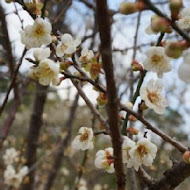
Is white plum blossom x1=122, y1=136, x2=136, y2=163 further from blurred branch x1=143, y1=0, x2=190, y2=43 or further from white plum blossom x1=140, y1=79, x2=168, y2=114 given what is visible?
blurred branch x1=143, y1=0, x2=190, y2=43

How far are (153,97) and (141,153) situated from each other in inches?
5.5

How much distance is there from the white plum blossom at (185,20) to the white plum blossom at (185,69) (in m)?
0.23

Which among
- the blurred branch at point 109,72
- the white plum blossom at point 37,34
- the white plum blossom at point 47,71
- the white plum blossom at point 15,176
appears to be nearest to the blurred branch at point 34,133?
the white plum blossom at point 15,176

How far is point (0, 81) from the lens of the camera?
3869mm

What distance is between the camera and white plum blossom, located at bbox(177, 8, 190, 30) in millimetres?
935

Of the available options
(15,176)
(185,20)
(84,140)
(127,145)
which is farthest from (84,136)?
(15,176)

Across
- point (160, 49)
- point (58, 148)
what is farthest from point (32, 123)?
point (160, 49)

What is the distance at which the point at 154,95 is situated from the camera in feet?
3.15

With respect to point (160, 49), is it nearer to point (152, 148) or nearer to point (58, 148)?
point (152, 148)

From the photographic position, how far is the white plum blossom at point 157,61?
95 centimetres

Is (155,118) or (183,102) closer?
(183,102)

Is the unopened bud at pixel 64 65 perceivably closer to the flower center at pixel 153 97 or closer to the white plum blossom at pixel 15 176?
the flower center at pixel 153 97

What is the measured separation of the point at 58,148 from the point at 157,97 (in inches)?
98.5

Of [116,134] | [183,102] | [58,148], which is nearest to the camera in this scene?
[116,134]
